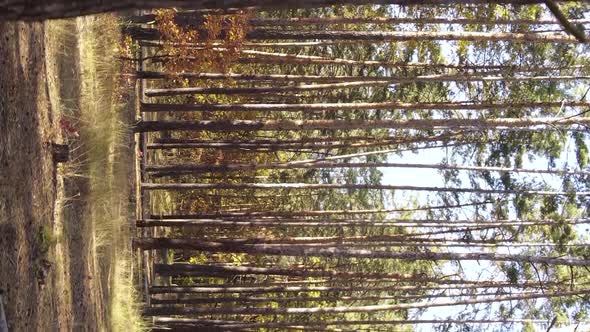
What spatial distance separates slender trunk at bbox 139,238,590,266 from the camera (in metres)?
9.67

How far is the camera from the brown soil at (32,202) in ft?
22.7

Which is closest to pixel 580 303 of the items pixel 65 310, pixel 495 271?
pixel 495 271

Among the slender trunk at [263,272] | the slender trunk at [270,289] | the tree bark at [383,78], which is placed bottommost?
the slender trunk at [270,289]

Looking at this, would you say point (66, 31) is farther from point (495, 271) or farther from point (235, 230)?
point (235, 230)

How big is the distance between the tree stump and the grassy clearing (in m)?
0.34

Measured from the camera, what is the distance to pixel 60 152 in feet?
27.9

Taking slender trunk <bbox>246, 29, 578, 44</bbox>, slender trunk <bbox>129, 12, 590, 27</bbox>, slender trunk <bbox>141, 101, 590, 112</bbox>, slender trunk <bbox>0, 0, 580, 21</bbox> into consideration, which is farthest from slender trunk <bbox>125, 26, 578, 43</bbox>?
slender trunk <bbox>0, 0, 580, 21</bbox>

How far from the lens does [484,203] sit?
51.5 feet

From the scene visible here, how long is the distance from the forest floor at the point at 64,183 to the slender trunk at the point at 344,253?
950mm

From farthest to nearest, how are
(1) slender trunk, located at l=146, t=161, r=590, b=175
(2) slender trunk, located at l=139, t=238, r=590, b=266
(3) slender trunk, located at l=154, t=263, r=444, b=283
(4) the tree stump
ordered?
(1) slender trunk, located at l=146, t=161, r=590, b=175 < (3) slender trunk, located at l=154, t=263, r=444, b=283 < (2) slender trunk, located at l=139, t=238, r=590, b=266 < (4) the tree stump

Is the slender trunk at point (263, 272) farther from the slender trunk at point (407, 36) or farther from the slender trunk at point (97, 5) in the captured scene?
the slender trunk at point (97, 5)

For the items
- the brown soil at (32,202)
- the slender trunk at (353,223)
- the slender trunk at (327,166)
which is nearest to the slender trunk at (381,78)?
the slender trunk at (327,166)

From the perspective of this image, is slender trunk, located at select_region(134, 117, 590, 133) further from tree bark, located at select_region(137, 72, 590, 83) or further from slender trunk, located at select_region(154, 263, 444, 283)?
slender trunk, located at select_region(154, 263, 444, 283)

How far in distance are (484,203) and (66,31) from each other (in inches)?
393
